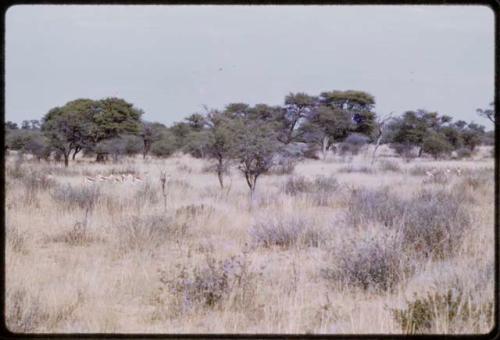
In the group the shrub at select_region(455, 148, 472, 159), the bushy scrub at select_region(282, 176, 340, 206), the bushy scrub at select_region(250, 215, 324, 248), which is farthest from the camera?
the shrub at select_region(455, 148, 472, 159)

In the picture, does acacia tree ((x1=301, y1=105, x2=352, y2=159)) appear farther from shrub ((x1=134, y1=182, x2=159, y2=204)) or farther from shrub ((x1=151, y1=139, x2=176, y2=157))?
shrub ((x1=134, y1=182, x2=159, y2=204))

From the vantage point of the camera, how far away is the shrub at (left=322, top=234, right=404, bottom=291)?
5008 mm

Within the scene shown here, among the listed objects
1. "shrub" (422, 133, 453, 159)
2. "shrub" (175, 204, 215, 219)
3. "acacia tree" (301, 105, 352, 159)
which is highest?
"acacia tree" (301, 105, 352, 159)

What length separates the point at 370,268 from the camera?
5070mm

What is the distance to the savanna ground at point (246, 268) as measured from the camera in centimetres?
418

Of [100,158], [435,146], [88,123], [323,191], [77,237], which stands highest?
[88,123]

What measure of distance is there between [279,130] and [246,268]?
2365 cm

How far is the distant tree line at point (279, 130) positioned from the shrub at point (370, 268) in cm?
1583

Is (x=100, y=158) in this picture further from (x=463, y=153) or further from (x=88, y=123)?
Result: (x=463, y=153)

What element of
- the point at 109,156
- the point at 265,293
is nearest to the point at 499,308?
the point at 265,293

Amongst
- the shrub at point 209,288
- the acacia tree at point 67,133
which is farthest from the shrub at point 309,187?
the acacia tree at point 67,133

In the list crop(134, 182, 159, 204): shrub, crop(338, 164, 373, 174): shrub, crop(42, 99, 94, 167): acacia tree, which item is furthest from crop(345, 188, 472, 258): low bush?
crop(42, 99, 94, 167): acacia tree

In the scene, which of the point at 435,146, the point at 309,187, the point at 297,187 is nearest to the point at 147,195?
the point at 297,187

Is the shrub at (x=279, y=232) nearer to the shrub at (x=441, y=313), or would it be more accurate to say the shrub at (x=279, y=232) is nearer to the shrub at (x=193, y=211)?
the shrub at (x=193, y=211)
